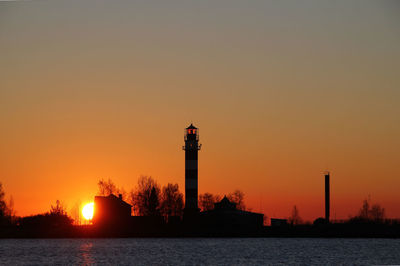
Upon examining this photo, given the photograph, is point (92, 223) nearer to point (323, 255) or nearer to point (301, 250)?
point (301, 250)

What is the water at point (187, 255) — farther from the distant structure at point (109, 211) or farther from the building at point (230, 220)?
the distant structure at point (109, 211)

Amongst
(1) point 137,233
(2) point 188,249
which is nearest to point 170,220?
(1) point 137,233

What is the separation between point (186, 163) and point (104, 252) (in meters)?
24.6

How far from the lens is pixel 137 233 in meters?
138

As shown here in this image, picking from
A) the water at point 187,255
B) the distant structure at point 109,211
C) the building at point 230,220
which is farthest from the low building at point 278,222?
the water at point 187,255

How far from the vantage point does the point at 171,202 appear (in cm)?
14900

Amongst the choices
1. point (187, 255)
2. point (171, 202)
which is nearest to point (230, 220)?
point (171, 202)

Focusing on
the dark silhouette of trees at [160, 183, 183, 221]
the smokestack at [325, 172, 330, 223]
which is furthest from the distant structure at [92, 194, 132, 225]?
the smokestack at [325, 172, 330, 223]

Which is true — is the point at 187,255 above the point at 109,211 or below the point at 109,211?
below

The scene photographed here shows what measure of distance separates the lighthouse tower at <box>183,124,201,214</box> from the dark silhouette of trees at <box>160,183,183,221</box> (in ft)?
78.4

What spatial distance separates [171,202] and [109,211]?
16433 mm

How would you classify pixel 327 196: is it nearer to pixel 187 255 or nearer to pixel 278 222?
pixel 278 222

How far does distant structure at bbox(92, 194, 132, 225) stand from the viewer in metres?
136

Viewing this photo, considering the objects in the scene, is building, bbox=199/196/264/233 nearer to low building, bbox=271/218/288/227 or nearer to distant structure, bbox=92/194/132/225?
low building, bbox=271/218/288/227
